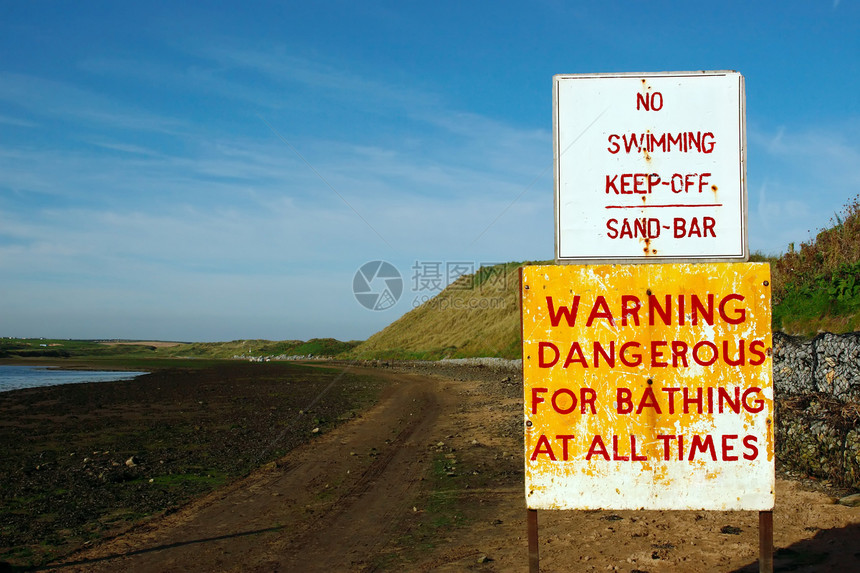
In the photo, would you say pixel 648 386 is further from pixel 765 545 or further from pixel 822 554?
pixel 822 554

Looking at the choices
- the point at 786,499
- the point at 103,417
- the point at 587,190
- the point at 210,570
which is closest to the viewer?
the point at 587,190

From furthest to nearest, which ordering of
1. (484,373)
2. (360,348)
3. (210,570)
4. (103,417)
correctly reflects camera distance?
(360,348)
(484,373)
(103,417)
(210,570)

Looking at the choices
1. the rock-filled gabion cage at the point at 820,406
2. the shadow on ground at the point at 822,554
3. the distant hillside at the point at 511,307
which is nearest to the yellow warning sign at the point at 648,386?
the shadow on ground at the point at 822,554

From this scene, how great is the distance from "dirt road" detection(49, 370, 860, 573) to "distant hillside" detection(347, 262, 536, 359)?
34.3 metres

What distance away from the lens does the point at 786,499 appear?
7.44 metres

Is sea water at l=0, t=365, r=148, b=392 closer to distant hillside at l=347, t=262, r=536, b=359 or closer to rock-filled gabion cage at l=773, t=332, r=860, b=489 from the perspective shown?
distant hillside at l=347, t=262, r=536, b=359

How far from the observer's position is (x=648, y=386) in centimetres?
416

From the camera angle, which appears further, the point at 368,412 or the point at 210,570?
the point at 368,412

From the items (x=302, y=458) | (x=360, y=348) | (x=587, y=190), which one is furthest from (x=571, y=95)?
(x=360, y=348)

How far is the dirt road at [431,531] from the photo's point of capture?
604cm

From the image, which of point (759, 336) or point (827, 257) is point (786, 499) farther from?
point (827, 257)

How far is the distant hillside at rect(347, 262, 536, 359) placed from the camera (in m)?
52.6

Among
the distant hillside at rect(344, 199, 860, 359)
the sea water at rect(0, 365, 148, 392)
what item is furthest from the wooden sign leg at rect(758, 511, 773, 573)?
the sea water at rect(0, 365, 148, 392)

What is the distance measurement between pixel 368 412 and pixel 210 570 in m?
12.5
